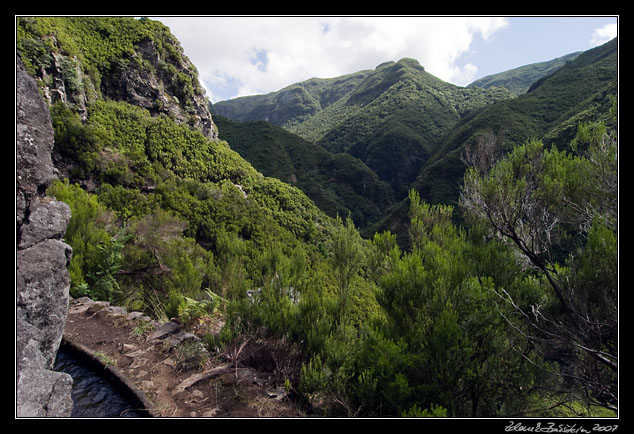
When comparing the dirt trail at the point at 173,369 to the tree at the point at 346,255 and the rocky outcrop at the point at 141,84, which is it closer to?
the tree at the point at 346,255

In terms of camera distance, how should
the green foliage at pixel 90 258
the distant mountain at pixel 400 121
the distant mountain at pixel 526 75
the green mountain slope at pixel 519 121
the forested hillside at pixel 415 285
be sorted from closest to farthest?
the forested hillside at pixel 415 285 < the green foliage at pixel 90 258 < the green mountain slope at pixel 519 121 < the distant mountain at pixel 400 121 < the distant mountain at pixel 526 75

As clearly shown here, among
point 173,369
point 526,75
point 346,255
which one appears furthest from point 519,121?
point 526,75

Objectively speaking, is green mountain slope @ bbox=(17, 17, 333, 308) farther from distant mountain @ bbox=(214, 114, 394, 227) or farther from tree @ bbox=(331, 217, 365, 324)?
distant mountain @ bbox=(214, 114, 394, 227)

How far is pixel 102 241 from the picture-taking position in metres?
7.70

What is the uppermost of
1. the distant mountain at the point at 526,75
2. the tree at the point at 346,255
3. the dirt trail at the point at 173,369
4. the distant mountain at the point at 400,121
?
the distant mountain at the point at 526,75

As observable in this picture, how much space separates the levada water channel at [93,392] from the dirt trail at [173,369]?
0.52ft

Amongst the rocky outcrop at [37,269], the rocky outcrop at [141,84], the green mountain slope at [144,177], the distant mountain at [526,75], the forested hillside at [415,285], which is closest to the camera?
the rocky outcrop at [37,269]

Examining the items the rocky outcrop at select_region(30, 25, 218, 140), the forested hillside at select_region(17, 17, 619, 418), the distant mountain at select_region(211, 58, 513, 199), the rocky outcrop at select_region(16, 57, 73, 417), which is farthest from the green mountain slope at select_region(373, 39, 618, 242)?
the rocky outcrop at select_region(16, 57, 73, 417)

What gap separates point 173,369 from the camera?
4.50 m

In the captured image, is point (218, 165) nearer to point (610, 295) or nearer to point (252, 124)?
point (610, 295)

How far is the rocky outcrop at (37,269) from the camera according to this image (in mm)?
2682

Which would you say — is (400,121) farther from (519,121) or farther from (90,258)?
(90,258)

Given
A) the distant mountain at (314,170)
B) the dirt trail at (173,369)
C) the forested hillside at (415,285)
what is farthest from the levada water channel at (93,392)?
the distant mountain at (314,170)

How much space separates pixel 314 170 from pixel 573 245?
204ft
